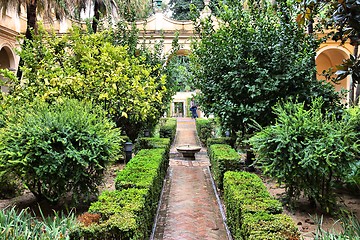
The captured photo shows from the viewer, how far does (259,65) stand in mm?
8344

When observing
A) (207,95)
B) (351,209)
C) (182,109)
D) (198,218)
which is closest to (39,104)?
(198,218)

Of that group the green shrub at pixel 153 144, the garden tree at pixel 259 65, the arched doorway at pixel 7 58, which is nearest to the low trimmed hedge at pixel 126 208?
the garden tree at pixel 259 65

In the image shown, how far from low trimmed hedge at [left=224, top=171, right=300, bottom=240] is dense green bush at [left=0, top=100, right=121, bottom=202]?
93.7 inches

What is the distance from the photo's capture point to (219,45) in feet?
29.0

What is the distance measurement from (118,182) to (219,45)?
16.2 ft

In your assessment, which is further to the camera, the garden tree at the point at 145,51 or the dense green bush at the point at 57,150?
the garden tree at the point at 145,51

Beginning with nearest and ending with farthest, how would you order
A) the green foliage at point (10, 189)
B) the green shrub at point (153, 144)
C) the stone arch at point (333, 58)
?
1. the green foliage at point (10, 189)
2. the green shrub at point (153, 144)
3. the stone arch at point (333, 58)

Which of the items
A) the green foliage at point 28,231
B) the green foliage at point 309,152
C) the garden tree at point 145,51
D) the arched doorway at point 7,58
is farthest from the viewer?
the arched doorway at point 7,58

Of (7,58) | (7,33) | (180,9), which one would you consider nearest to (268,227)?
(7,33)

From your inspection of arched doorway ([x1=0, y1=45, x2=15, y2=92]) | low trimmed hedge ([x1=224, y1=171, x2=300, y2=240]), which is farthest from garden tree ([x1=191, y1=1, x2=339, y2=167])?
arched doorway ([x1=0, y1=45, x2=15, y2=92])

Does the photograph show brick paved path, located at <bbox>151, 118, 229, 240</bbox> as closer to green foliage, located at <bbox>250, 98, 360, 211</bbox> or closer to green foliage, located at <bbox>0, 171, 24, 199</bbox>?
green foliage, located at <bbox>250, 98, 360, 211</bbox>

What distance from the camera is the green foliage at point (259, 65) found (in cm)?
803

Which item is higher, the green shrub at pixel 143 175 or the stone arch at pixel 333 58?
the stone arch at pixel 333 58

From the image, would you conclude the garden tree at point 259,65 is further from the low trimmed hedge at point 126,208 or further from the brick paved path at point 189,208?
the low trimmed hedge at point 126,208
